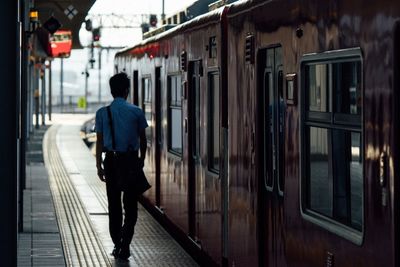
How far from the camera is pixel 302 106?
677cm

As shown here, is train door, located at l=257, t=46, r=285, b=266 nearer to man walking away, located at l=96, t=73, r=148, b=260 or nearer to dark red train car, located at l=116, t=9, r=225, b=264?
dark red train car, located at l=116, t=9, r=225, b=264

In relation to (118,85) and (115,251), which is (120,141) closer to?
(118,85)

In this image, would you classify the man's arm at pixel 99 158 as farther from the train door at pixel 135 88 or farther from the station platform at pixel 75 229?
the train door at pixel 135 88

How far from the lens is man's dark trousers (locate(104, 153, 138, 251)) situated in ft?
35.9

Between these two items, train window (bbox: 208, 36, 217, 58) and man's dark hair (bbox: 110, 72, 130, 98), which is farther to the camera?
man's dark hair (bbox: 110, 72, 130, 98)

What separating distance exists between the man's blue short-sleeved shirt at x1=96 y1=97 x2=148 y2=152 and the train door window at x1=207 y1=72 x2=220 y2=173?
2.21 feet

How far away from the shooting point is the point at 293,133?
6977 millimetres

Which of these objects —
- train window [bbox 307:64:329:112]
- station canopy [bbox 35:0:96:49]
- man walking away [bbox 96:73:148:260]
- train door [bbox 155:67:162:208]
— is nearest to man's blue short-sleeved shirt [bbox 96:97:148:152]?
man walking away [bbox 96:73:148:260]

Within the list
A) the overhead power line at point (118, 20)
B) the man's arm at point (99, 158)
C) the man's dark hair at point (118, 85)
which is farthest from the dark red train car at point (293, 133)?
the overhead power line at point (118, 20)
